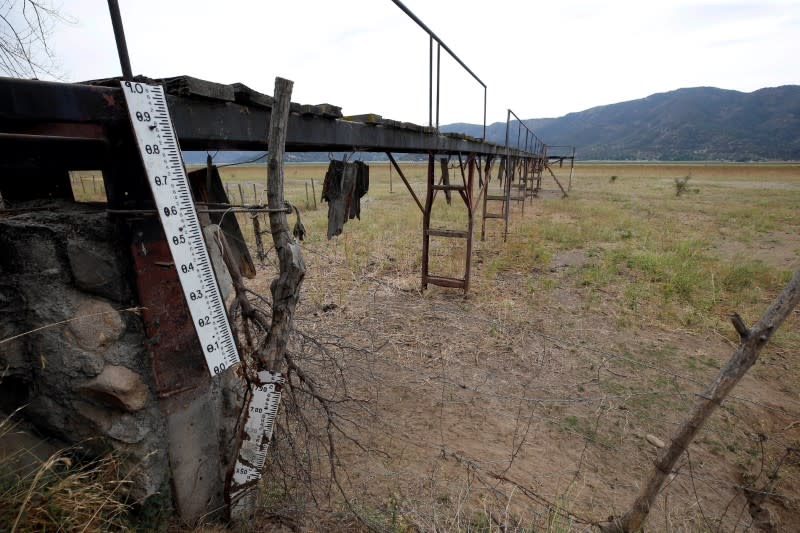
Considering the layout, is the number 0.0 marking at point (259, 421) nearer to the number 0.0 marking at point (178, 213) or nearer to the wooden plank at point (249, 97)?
the number 0.0 marking at point (178, 213)

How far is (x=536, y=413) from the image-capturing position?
4258mm

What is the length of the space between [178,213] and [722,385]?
9.39 ft

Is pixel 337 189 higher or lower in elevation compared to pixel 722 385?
higher

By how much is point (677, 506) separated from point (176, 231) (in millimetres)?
4145

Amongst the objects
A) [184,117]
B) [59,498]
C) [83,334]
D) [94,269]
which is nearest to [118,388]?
[83,334]

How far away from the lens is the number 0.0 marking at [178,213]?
54.2 inches

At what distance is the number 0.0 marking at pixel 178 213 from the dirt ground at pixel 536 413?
1.70 metres

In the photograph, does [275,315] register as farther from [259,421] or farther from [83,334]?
[83,334]

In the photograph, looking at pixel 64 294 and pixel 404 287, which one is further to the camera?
pixel 404 287

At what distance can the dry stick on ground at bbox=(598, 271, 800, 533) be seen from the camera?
1995mm

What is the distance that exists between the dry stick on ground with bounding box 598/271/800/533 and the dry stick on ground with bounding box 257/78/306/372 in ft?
7.24

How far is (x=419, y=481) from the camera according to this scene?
3.21m

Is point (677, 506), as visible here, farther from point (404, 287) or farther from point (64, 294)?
point (404, 287)

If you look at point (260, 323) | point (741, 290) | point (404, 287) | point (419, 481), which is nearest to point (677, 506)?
point (419, 481)
